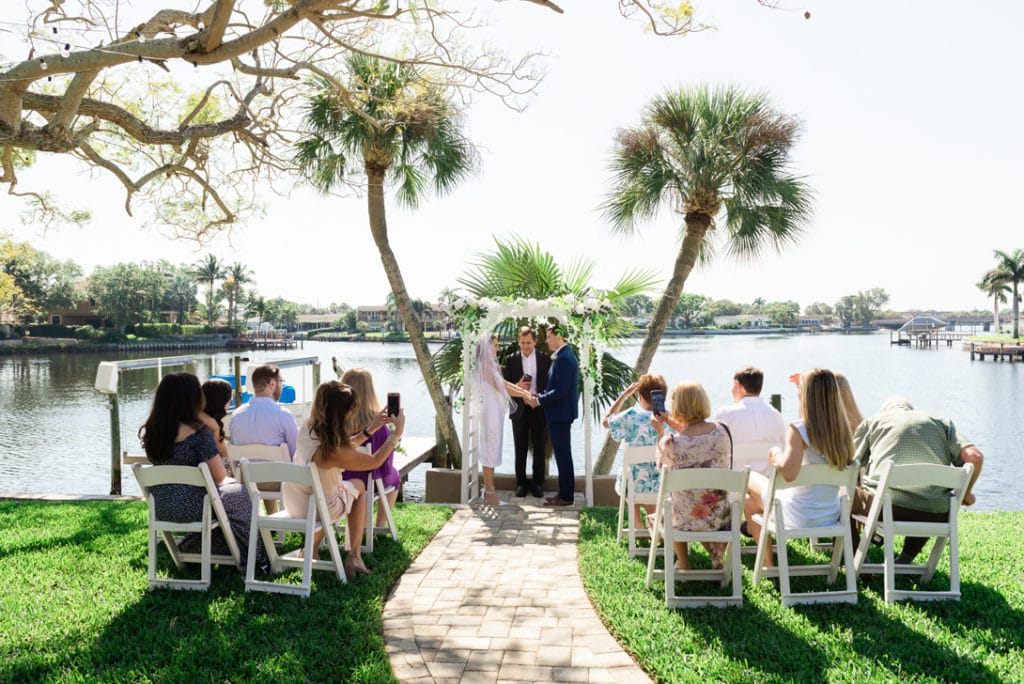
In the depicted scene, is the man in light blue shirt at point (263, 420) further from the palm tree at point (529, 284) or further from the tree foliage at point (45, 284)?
the tree foliage at point (45, 284)

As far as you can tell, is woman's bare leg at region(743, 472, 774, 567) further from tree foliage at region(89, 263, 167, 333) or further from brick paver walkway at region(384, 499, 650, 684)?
tree foliage at region(89, 263, 167, 333)

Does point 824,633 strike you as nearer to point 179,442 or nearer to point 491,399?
point 179,442

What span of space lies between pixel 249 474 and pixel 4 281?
90.8 feet

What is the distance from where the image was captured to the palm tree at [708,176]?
1080 cm

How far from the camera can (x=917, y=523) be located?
4363 mm

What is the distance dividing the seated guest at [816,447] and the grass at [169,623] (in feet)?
8.17

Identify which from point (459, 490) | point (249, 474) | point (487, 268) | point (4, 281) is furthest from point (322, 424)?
point (4, 281)

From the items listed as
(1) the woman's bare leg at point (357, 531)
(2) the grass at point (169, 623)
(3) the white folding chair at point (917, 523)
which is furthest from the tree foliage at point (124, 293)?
(3) the white folding chair at point (917, 523)

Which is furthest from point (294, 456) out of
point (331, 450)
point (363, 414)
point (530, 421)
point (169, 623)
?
point (530, 421)

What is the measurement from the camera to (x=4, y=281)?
1040 inches

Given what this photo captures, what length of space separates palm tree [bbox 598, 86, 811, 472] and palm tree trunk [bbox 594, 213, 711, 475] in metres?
0.02

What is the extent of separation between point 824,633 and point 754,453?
162 centimetres

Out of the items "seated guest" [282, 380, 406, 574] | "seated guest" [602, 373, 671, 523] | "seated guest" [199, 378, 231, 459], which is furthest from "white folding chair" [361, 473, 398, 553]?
"seated guest" [602, 373, 671, 523]

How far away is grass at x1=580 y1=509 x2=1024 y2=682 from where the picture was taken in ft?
11.1
